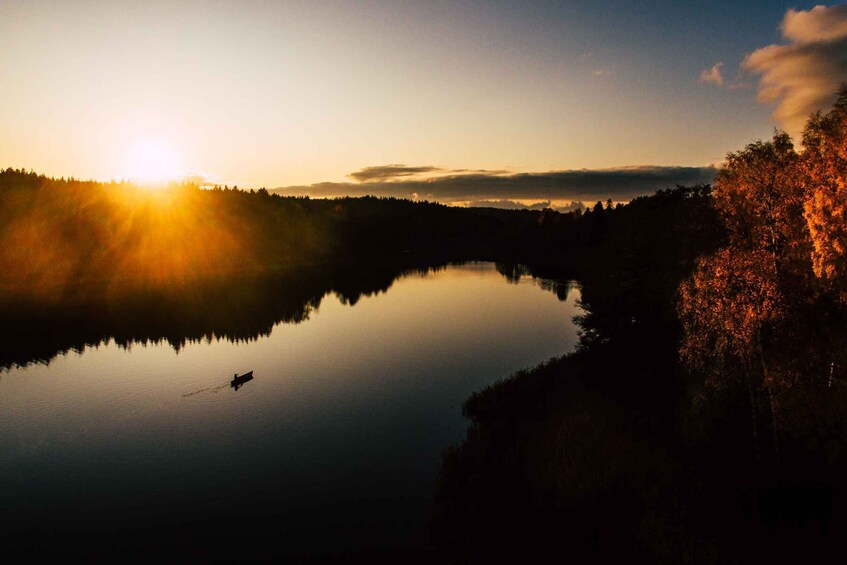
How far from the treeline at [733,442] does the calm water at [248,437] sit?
466cm

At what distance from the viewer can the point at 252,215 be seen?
195 metres

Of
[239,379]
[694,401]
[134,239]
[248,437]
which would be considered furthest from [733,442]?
[134,239]

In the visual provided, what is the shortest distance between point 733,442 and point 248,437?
99.3 feet

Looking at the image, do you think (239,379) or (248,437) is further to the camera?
(239,379)

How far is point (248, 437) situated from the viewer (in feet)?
113

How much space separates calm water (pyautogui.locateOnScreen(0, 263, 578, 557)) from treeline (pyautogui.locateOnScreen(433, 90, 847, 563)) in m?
4.66

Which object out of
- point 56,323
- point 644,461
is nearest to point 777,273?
point 644,461

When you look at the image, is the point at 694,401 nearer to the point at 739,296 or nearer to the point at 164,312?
the point at 739,296

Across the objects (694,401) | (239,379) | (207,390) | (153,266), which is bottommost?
(207,390)

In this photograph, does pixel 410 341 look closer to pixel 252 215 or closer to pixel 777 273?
pixel 777 273

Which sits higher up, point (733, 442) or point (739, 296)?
point (739, 296)

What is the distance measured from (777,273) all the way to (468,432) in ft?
66.1

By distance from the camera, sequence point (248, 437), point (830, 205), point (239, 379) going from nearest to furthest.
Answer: point (830, 205), point (248, 437), point (239, 379)

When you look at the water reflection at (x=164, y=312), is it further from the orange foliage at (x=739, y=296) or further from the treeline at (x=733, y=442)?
the orange foliage at (x=739, y=296)
